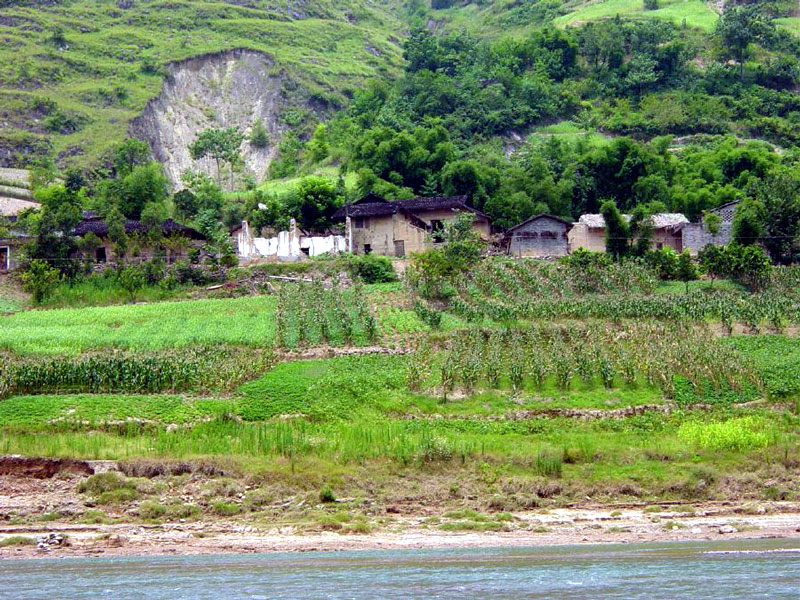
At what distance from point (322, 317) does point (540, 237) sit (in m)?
20.2

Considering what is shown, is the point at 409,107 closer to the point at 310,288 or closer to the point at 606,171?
the point at 606,171

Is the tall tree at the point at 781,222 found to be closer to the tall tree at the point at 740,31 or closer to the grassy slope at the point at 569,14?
the tall tree at the point at 740,31

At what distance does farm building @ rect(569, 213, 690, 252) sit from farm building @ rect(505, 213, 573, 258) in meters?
0.78

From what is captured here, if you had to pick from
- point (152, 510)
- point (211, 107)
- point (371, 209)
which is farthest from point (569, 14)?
point (152, 510)

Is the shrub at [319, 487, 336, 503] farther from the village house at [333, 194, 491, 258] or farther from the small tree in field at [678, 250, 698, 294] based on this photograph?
the village house at [333, 194, 491, 258]

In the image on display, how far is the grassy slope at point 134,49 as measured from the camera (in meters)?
110

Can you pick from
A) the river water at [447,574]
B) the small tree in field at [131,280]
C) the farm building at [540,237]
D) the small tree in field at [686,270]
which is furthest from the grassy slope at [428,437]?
the farm building at [540,237]

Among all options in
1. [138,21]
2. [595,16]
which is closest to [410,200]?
[595,16]

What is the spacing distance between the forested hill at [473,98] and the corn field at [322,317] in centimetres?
1393

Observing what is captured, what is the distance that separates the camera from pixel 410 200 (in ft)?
232

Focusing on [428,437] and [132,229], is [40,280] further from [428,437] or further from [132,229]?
[428,437]

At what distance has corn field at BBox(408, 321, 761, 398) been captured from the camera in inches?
1711

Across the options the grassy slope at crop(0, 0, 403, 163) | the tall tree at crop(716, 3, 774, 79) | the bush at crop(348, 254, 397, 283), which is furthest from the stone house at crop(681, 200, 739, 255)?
the grassy slope at crop(0, 0, 403, 163)

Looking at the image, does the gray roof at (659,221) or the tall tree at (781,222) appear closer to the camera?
the tall tree at (781,222)
